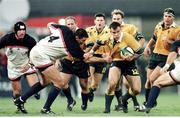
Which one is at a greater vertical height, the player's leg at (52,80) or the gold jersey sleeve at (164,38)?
the gold jersey sleeve at (164,38)

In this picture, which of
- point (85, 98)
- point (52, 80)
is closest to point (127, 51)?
point (52, 80)

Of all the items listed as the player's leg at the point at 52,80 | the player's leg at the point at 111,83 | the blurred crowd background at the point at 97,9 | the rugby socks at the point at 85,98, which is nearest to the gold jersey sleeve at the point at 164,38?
the player's leg at the point at 111,83

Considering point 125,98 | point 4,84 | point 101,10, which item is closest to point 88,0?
point 101,10

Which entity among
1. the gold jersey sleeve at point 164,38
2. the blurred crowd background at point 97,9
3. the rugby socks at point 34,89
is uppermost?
the blurred crowd background at point 97,9

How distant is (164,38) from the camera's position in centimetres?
2158

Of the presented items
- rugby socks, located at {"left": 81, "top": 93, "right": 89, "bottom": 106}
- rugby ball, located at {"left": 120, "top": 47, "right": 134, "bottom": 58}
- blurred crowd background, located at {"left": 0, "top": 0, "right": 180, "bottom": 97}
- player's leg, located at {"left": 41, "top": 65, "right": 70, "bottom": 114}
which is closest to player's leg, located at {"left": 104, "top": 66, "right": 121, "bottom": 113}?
rugby ball, located at {"left": 120, "top": 47, "right": 134, "bottom": 58}

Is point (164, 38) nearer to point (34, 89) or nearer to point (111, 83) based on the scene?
point (111, 83)

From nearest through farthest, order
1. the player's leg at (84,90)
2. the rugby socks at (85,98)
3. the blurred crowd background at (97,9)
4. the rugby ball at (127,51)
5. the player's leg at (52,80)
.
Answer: the player's leg at (52,80) < the rugby ball at (127,51) < the player's leg at (84,90) < the rugby socks at (85,98) < the blurred crowd background at (97,9)

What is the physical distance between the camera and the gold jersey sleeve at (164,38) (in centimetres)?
2138

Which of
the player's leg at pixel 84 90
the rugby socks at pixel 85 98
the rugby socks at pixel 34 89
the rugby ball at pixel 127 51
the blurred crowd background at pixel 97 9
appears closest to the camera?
the rugby socks at pixel 34 89

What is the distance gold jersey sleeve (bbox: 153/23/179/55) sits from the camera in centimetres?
2138

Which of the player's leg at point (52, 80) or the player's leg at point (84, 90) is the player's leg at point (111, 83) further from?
the player's leg at point (84, 90)

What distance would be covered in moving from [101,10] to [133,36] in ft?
63.4

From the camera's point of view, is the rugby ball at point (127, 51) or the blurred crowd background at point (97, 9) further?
the blurred crowd background at point (97, 9)
